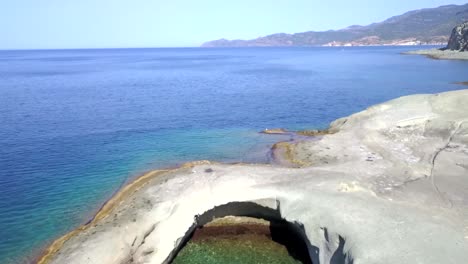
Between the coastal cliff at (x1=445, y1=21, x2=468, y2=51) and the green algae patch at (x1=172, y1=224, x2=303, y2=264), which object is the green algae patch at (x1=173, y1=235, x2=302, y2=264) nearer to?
the green algae patch at (x1=172, y1=224, x2=303, y2=264)

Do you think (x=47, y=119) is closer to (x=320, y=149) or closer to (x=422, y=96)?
(x=320, y=149)

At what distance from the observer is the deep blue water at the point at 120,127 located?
29828mm

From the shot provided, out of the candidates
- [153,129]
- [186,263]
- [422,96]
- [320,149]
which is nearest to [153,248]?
[186,263]

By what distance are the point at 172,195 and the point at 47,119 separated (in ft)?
120

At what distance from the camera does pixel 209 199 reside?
27141 mm

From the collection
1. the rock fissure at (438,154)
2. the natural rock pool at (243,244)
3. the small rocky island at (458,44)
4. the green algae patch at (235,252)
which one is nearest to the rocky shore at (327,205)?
the rock fissure at (438,154)

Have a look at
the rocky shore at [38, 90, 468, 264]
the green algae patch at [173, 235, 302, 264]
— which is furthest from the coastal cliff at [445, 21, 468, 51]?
the green algae patch at [173, 235, 302, 264]

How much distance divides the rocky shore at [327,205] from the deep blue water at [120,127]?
138 inches

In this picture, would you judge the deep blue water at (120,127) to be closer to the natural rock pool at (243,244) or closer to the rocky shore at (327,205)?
the rocky shore at (327,205)

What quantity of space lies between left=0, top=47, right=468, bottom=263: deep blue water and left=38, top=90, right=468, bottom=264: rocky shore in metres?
3.51

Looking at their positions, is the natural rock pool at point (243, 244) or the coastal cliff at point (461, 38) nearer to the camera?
the natural rock pool at point (243, 244)

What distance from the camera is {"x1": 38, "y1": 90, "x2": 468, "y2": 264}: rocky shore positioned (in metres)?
20.1

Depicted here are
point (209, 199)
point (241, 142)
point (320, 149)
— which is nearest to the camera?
point (209, 199)

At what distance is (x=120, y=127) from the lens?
5259 centimetres
